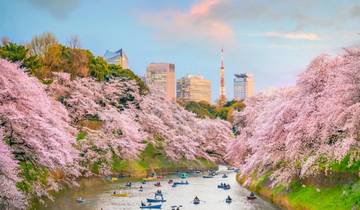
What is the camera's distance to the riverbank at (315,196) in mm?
29875

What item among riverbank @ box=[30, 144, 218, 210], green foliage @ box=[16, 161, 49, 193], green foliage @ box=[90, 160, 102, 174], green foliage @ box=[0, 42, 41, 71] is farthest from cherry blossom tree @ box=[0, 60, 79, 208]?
green foliage @ box=[90, 160, 102, 174]

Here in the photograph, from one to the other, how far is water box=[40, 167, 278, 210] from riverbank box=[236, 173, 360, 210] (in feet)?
4.29

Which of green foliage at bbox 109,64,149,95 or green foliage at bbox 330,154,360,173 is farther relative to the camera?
green foliage at bbox 109,64,149,95

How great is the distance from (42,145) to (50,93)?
32736mm

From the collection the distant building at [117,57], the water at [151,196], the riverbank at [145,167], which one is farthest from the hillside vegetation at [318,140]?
the distant building at [117,57]

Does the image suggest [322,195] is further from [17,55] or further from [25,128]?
[17,55]

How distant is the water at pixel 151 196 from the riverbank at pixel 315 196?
4.29 feet

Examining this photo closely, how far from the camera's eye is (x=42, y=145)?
31891 millimetres

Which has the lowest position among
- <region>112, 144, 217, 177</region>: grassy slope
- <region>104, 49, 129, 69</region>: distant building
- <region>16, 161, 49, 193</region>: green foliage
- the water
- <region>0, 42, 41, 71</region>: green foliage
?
the water

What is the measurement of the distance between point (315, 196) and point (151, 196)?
19917 millimetres

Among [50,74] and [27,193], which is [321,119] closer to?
[27,193]

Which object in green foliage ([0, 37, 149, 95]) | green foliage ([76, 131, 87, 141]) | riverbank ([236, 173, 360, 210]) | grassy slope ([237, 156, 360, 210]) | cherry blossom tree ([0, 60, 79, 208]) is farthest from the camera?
green foliage ([0, 37, 149, 95])

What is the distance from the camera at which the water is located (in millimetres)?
43312

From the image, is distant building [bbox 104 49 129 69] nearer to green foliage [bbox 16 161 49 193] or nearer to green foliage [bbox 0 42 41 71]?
green foliage [bbox 0 42 41 71]
